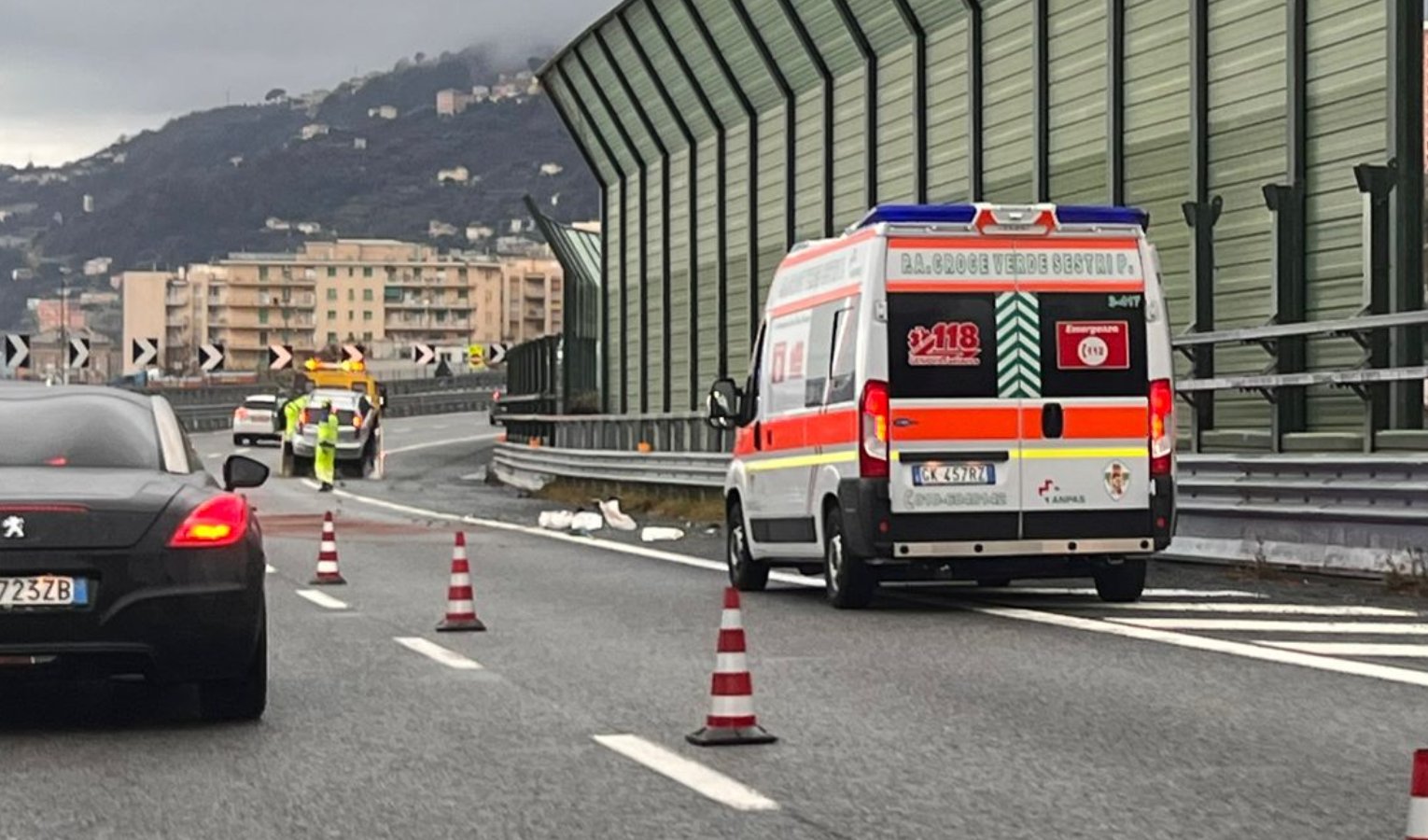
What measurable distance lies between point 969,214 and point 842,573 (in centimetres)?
233

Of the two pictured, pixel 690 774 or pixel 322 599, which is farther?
pixel 322 599

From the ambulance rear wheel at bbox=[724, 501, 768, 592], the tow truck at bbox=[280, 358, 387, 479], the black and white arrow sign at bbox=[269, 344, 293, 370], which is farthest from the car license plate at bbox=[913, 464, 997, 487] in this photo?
the black and white arrow sign at bbox=[269, 344, 293, 370]

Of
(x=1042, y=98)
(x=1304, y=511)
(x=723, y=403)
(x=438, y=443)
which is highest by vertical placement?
(x=1042, y=98)

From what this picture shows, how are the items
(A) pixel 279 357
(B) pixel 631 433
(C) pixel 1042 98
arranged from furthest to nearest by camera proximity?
(A) pixel 279 357
(B) pixel 631 433
(C) pixel 1042 98

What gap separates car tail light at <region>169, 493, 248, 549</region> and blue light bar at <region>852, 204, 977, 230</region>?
262 inches

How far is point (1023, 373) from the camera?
1602cm

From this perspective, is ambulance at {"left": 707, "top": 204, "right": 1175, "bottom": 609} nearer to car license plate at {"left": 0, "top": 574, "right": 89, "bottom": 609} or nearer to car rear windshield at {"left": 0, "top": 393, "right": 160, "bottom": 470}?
car rear windshield at {"left": 0, "top": 393, "right": 160, "bottom": 470}

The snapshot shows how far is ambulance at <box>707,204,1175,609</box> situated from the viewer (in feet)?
52.0

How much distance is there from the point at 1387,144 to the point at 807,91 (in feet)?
49.0

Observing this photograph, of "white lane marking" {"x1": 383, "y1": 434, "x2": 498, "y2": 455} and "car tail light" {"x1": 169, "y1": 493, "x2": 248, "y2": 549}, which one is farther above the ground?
"white lane marking" {"x1": 383, "y1": 434, "x2": 498, "y2": 455}

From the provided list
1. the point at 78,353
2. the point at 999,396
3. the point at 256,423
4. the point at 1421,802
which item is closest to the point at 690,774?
the point at 1421,802

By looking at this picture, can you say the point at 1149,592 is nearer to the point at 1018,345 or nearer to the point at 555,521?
the point at 1018,345

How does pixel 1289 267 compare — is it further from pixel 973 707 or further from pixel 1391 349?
pixel 973 707

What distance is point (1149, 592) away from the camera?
1762 cm
